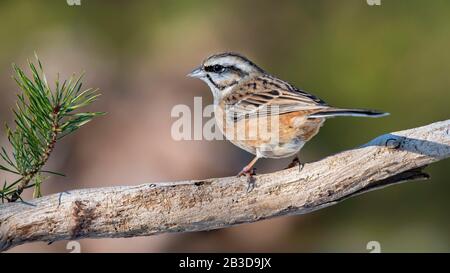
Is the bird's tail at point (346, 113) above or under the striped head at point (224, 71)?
under

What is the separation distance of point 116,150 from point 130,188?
1899 mm

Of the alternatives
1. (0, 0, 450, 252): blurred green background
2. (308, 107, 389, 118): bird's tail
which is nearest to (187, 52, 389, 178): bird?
(308, 107, 389, 118): bird's tail

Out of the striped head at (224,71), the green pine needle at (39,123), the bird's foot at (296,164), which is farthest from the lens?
the striped head at (224,71)

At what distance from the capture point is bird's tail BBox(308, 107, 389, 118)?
2236mm

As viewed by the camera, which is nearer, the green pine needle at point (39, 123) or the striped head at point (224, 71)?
the green pine needle at point (39, 123)

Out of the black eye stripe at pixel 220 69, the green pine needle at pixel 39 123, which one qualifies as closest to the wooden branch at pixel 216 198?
the green pine needle at pixel 39 123

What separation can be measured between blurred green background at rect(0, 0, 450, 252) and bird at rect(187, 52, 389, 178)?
0.94 metres

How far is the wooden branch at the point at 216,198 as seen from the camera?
2.25 meters

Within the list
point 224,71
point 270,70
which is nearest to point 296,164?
point 224,71

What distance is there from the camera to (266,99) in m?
2.96

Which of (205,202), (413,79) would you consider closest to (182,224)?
(205,202)

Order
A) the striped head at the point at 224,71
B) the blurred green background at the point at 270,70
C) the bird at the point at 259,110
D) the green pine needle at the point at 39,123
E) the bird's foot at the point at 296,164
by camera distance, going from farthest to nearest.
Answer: the blurred green background at the point at 270,70 → the striped head at the point at 224,71 → the bird at the point at 259,110 → the bird's foot at the point at 296,164 → the green pine needle at the point at 39,123

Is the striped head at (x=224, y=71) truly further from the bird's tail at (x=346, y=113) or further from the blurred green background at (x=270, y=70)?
the blurred green background at (x=270, y=70)

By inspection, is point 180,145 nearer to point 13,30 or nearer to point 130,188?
point 13,30
